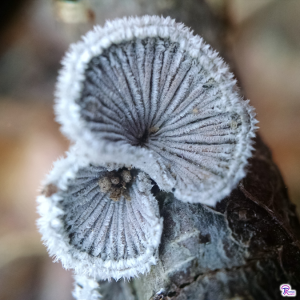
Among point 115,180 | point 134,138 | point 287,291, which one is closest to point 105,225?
point 115,180

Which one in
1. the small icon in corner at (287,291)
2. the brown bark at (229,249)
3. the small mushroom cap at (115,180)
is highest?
the small mushroom cap at (115,180)

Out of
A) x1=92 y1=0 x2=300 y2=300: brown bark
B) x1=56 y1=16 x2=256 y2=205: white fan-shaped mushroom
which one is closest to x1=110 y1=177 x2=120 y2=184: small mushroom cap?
x1=56 y1=16 x2=256 y2=205: white fan-shaped mushroom

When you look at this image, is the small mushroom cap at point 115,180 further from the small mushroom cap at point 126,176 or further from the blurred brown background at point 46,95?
the blurred brown background at point 46,95

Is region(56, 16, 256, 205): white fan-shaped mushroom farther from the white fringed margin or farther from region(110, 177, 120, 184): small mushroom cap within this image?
the white fringed margin

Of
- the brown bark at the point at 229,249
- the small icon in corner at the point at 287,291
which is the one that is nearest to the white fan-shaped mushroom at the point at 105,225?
the brown bark at the point at 229,249

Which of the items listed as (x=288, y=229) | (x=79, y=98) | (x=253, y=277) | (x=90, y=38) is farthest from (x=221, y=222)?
(x=90, y=38)

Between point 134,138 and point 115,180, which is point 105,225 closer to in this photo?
point 115,180

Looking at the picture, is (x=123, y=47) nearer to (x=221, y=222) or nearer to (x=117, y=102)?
(x=117, y=102)
